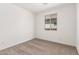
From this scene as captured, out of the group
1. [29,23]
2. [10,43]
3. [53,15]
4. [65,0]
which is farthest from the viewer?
[29,23]

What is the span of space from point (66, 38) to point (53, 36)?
2.02 ft

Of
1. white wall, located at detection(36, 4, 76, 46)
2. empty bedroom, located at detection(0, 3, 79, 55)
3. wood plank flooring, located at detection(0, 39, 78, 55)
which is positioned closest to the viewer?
wood plank flooring, located at detection(0, 39, 78, 55)

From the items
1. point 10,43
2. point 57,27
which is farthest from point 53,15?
point 10,43

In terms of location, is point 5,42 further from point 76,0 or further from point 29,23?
point 76,0

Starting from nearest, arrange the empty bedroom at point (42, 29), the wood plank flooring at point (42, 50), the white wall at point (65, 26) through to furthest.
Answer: the wood plank flooring at point (42, 50) → the empty bedroom at point (42, 29) → the white wall at point (65, 26)

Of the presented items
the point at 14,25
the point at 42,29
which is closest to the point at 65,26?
the point at 42,29

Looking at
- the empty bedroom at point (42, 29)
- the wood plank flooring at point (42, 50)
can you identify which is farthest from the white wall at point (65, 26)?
the wood plank flooring at point (42, 50)

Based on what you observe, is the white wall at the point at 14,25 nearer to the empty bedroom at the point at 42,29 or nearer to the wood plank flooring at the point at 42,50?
the empty bedroom at the point at 42,29

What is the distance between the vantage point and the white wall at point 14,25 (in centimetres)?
208

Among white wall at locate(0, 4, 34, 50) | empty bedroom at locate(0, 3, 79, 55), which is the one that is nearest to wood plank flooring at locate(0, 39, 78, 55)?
empty bedroom at locate(0, 3, 79, 55)

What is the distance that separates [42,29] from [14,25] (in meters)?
1.44

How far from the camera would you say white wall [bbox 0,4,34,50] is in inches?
81.8

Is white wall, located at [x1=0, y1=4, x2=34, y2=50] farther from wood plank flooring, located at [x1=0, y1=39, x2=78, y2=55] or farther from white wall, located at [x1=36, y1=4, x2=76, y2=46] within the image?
white wall, located at [x1=36, y1=4, x2=76, y2=46]

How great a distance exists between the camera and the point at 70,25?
231cm
